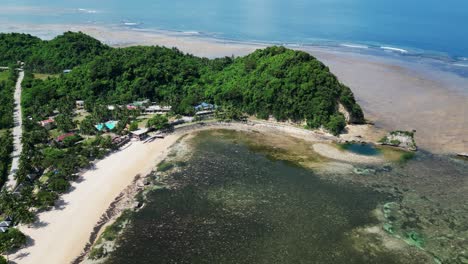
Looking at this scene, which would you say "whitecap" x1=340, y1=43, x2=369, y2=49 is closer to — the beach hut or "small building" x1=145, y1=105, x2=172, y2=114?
"small building" x1=145, y1=105, x2=172, y2=114

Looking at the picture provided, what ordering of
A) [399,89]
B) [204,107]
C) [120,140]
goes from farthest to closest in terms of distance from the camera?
[399,89], [204,107], [120,140]

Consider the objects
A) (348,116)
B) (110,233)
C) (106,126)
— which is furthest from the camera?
(348,116)

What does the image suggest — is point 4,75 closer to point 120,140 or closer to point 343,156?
point 120,140

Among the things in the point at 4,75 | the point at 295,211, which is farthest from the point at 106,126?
the point at 4,75

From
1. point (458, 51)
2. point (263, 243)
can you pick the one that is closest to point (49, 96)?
point (263, 243)

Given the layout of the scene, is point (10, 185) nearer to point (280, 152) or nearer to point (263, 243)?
point (263, 243)

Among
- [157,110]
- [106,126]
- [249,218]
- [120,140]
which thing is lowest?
[249,218]
